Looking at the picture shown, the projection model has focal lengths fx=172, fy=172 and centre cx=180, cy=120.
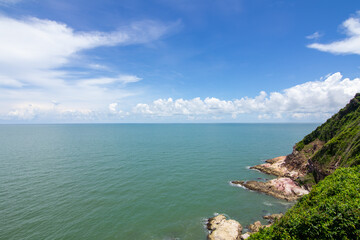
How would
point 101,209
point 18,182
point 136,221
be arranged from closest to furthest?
point 136,221, point 101,209, point 18,182

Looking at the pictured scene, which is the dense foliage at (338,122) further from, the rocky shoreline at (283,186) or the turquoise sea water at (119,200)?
the turquoise sea water at (119,200)

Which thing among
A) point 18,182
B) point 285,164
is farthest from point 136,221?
point 285,164

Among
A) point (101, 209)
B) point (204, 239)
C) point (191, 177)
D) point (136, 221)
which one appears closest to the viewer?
point (204, 239)

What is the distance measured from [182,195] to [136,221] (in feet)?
49.3

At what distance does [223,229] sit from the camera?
32.1 metres

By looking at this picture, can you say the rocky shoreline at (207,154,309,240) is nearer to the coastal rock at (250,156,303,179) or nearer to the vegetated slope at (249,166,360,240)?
the coastal rock at (250,156,303,179)

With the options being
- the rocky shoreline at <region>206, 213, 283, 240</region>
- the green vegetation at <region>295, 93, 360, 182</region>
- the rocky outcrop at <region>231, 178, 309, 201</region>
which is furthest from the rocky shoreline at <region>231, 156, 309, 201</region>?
the rocky shoreline at <region>206, 213, 283, 240</region>

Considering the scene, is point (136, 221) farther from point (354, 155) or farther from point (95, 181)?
point (354, 155)

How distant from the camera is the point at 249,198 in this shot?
46812 mm

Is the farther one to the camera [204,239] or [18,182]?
[18,182]

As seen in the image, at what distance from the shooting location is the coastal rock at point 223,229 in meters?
30.5

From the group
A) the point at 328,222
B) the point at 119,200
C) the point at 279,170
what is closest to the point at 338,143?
the point at 279,170

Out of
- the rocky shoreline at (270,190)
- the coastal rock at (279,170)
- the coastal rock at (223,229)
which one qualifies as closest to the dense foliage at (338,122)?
the coastal rock at (279,170)

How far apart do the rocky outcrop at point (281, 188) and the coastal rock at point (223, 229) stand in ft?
69.1
